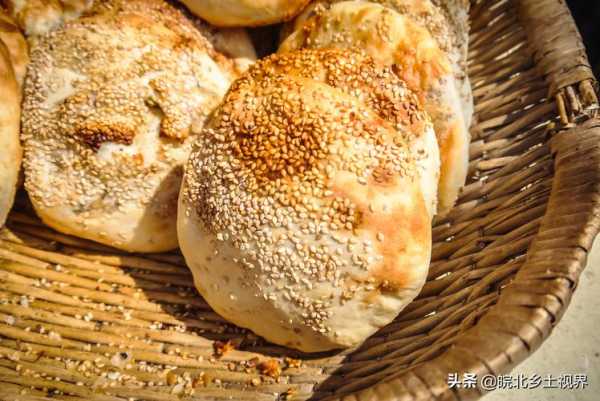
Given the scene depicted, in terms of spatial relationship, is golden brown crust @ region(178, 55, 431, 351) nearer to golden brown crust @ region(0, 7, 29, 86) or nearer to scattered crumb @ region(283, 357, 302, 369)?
scattered crumb @ region(283, 357, 302, 369)

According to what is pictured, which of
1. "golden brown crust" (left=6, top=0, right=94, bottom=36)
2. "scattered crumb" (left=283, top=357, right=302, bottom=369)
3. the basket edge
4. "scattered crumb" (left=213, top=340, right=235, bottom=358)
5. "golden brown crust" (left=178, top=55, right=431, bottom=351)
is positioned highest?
the basket edge

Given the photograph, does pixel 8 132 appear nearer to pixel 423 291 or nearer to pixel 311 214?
pixel 311 214

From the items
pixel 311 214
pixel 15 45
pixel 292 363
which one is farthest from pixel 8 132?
pixel 292 363

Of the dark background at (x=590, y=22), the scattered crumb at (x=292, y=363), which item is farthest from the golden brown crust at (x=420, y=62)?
the dark background at (x=590, y=22)

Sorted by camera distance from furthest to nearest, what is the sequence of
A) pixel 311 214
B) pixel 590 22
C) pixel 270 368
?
pixel 590 22
pixel 270 368
pixel 311 214

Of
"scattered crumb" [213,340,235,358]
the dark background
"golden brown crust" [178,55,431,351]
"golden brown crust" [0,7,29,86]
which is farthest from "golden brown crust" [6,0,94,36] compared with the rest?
the dark background

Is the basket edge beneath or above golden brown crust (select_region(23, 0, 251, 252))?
above

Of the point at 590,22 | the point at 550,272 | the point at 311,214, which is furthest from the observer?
the point at 590,22
